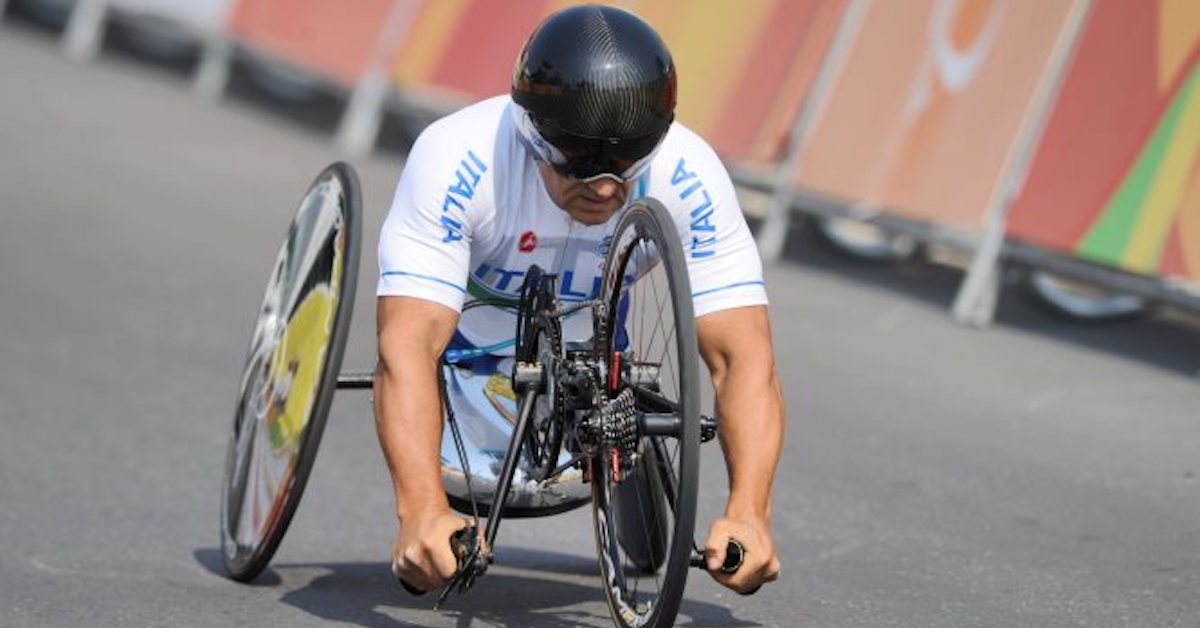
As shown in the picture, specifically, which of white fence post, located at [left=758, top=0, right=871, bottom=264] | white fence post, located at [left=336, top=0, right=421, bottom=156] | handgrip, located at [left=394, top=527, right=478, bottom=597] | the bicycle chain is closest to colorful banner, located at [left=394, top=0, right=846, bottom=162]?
white fence post, located at [left=758, top=0, right=871, bottom=264]

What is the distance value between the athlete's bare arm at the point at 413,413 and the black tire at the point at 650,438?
0.37 meters

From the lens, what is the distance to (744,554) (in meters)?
4.63

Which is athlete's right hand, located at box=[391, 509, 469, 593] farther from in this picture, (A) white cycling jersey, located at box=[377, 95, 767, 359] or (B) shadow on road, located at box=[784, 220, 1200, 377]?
(B) shadow on road, located at box=[784, 220, 1200, 377]

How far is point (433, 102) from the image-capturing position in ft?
47.1

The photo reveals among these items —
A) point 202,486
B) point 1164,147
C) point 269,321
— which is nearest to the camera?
point 269,321

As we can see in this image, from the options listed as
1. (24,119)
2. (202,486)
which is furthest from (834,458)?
(24,119)

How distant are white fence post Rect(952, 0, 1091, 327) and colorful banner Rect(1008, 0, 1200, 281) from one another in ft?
0.19

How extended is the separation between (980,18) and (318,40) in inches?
213

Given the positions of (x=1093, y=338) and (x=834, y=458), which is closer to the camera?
(x=834, y=458)

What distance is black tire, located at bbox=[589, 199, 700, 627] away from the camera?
4434mm

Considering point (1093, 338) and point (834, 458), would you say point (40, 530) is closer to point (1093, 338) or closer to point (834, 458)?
point (834, 458)

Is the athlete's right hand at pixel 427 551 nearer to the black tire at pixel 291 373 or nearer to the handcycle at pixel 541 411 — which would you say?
the handcycle at pixel 541 411

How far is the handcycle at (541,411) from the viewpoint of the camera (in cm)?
468

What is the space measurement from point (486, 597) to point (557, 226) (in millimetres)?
1166
